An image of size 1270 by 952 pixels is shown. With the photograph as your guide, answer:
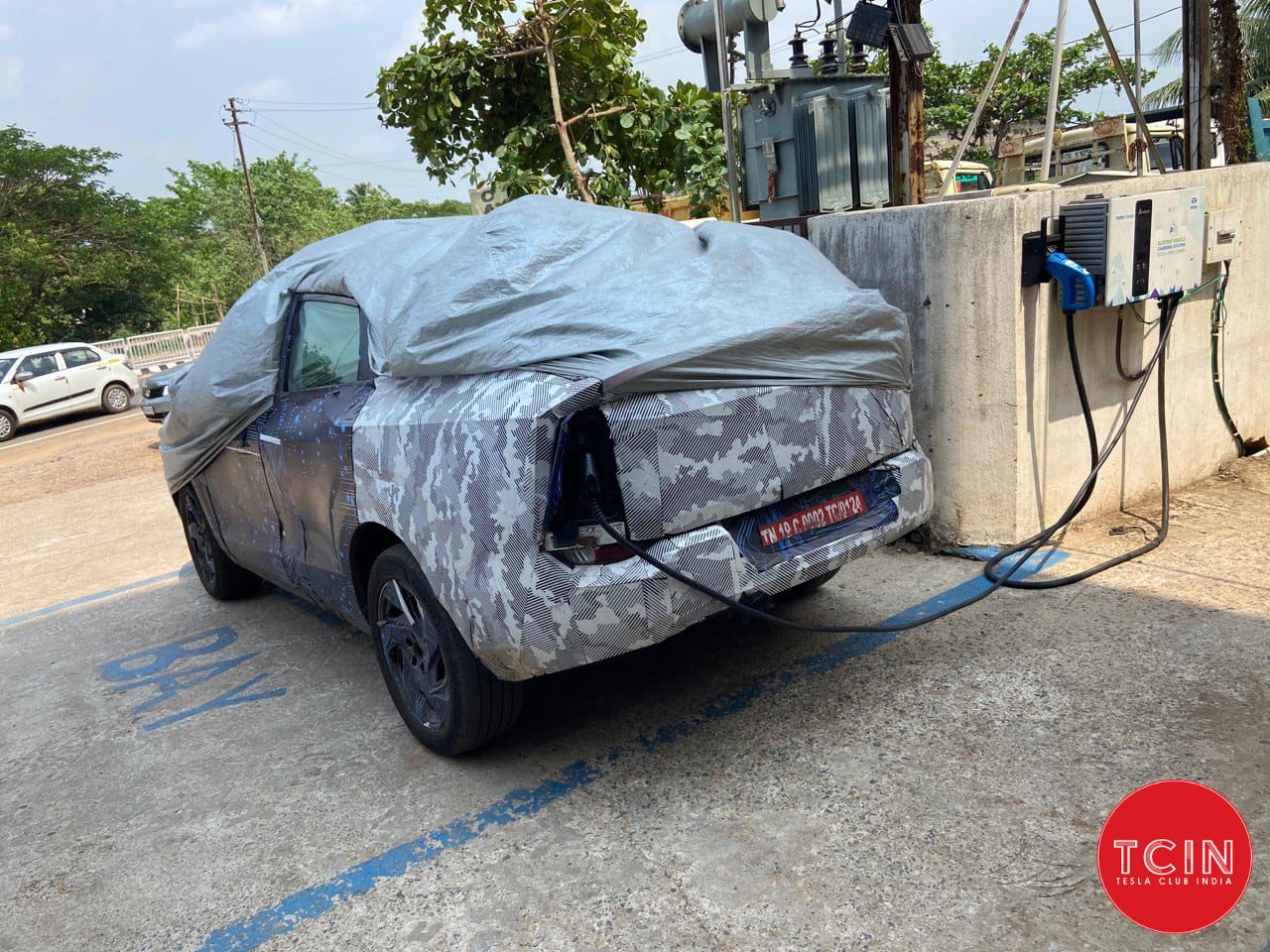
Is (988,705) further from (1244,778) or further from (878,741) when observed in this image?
(1244,778)

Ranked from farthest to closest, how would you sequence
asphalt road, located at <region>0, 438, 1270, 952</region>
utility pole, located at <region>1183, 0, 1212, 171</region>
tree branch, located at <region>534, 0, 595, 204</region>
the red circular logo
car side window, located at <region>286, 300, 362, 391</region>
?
tree branch, located at <region>534, 0, 595, 204</region>, utility pole, located at <region>1183, 0, 1212, 171</region>, car side window, located at <region>286, 300, 362, 391</region>, asphalt road, located at <region>0, 438, 1270, 952</region>, the red circular logo

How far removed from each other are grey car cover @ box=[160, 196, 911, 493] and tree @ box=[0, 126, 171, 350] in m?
35.1

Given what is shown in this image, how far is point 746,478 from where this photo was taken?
3061 millimetres

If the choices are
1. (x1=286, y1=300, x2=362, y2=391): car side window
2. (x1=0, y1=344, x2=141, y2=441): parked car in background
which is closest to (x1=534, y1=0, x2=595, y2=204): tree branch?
(x1=286, y1=300, x2=362, y2=391): car side window

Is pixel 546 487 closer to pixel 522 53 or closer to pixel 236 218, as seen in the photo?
pixel 522 53

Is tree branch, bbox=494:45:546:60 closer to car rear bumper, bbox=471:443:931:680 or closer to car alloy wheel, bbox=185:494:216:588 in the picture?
car alloy wheel, bbox=185:494:216:588

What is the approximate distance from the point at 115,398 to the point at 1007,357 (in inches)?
769

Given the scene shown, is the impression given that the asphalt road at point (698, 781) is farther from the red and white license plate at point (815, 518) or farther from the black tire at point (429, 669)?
the red and white license plate at point (815, 518)

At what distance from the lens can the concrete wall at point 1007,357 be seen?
454cm

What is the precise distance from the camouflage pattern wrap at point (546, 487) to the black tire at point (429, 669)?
0.15m

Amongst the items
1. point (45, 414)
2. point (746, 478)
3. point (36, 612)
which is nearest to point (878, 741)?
point (746, 478)

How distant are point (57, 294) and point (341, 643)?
3564 cm

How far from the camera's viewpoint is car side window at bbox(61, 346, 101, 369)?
755 inches

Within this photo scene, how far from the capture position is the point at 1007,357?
15.0ft
